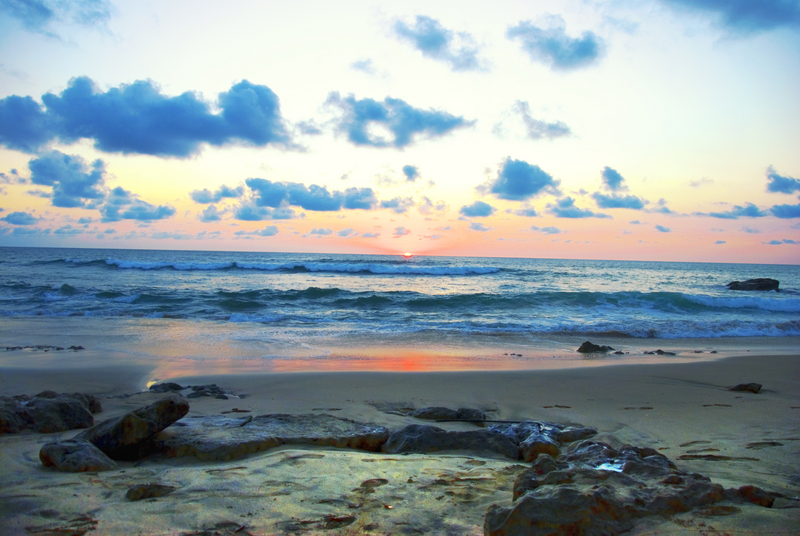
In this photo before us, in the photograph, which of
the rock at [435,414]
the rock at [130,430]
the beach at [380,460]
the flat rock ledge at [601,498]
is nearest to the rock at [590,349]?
the beach at [380,460]

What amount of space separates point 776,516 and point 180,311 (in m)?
16.1

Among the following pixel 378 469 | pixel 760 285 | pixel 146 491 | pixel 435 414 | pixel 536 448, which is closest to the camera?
pixel 146 491

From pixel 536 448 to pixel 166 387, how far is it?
483cm

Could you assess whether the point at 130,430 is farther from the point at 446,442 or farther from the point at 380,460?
the point at 446,442

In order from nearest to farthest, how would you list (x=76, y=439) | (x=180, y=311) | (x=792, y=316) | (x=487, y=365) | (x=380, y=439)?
(x=76, y=439)
(x=380, y=439)
(x=487, y=365)
(x=180, y=311)
(x=792, y=316)

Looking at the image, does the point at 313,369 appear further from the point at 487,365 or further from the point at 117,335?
the point at 117,335

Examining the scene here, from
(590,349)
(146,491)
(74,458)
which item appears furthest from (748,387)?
(74,458)

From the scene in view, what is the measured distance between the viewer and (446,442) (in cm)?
353

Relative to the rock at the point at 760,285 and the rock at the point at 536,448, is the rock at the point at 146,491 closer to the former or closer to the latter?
the rock at the point at 536,448

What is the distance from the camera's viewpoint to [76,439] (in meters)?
3.08

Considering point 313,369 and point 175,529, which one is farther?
point 313,369

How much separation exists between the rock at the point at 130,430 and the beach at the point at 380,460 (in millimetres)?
146

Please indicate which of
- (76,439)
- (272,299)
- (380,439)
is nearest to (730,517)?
(380,439)

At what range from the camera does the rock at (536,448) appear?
3367 millimetres
